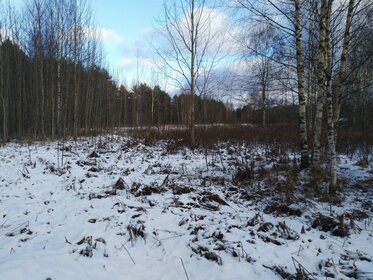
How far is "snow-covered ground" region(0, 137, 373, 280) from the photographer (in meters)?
3.75

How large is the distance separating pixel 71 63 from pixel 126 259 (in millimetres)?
17670

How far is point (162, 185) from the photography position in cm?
716

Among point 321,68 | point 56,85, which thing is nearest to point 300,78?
point 321,68

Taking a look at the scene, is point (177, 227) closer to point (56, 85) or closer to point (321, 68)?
point (321, 68)

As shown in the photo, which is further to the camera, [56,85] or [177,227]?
[56,85]

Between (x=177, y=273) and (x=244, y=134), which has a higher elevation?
(x=244, y=134)

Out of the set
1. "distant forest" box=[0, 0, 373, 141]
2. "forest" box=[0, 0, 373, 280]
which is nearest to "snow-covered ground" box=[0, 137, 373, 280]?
"forest" box=[0, 0, 373, 280]

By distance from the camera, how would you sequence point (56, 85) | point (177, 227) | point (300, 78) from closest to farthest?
point (177, 227) < point (300, 78) < point (56, 85)

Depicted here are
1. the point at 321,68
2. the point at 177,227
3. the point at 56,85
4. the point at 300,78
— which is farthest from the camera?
the point at 56,85

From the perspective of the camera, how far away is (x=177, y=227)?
4.96 meters

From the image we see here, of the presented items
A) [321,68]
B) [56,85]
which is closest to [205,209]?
[321,68]

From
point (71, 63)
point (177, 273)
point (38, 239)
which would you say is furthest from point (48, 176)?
point (71, 63)

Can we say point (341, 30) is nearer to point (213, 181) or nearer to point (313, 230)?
point (213, 181)

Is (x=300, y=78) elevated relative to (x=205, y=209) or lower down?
elevated
